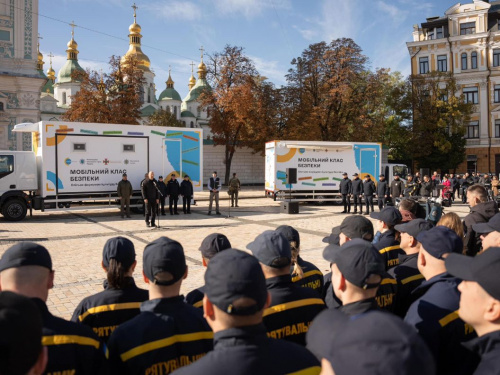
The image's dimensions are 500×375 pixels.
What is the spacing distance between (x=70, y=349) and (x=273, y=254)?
1347 millimetres

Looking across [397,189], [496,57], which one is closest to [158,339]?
[397,189]

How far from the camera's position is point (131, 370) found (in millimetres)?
2180

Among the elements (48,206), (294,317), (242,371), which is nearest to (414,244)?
(294,317)

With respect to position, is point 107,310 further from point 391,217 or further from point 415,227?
point 391,217

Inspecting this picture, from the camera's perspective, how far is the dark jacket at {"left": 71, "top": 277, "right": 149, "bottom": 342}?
9.11ft

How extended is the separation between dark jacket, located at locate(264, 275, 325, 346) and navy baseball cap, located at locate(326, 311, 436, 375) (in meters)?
1.45

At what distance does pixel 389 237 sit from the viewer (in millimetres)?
4809

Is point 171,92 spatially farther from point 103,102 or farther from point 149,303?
point 149,303

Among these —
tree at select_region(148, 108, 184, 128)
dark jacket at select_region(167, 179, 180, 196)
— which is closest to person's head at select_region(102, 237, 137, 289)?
dark jacket at select_region(167, 179, 180, 196)

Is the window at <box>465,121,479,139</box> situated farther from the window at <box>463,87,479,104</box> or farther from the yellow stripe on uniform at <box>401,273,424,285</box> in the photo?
the yellow stripe on uniform at <box>401,273,424,285</box>

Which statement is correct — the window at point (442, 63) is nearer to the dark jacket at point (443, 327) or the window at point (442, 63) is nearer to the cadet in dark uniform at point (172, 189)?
the cadet in dark uniform at point (172, 189)

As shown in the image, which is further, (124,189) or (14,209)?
(124,189)

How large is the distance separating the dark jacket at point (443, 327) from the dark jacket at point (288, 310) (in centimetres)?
63

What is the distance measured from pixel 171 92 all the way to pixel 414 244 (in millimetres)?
84174
